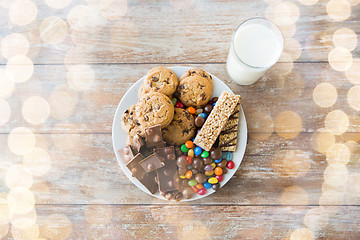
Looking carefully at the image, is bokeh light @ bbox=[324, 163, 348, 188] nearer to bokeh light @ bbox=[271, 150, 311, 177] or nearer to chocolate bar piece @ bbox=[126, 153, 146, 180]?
bokeh light @ bbox=[271, 150, 311, 177]

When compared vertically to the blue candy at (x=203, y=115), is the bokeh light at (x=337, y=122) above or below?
below

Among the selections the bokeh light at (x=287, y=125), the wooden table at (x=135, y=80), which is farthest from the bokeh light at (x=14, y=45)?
the bokeh light at (x=287, y=125)

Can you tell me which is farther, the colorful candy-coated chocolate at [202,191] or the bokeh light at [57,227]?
the bokeh light at [57,227]

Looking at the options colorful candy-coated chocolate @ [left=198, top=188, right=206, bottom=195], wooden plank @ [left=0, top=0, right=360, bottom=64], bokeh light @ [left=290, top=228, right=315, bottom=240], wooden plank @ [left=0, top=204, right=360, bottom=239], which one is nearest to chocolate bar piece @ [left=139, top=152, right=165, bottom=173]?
colorful candy-coated chocolate @ [left=198, top=188, right=206, bottom=195]

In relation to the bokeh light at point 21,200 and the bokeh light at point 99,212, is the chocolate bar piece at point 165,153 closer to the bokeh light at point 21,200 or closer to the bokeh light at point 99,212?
the bokeh light at point 99,212

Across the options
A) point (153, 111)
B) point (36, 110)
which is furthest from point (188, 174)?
point (36, 110)

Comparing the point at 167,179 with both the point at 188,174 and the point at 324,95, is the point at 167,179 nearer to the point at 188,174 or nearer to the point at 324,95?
the point at 188,174
